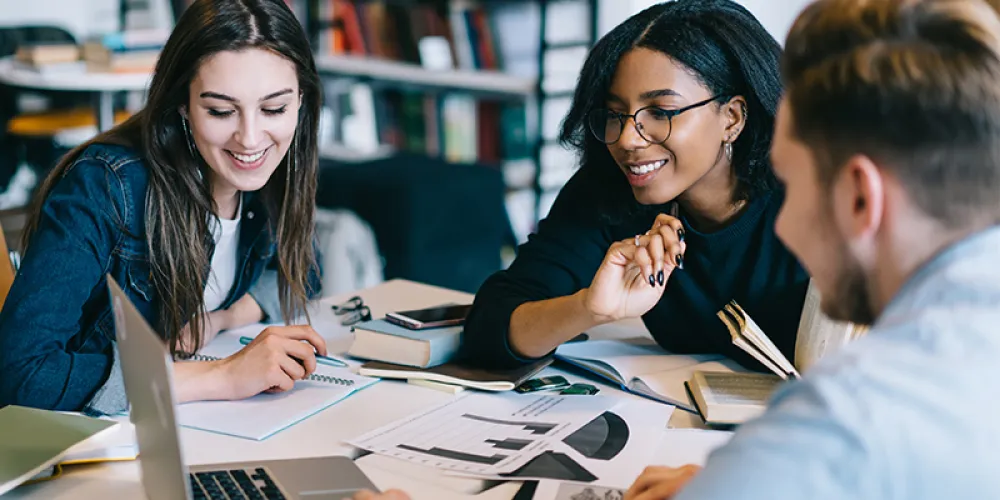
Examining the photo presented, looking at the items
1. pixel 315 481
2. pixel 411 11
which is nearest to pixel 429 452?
pixel 315 481

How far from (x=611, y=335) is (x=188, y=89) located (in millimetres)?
810

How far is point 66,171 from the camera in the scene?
1.52m

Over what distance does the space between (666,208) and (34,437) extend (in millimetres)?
1005

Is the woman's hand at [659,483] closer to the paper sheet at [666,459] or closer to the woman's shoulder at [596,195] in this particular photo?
the paper sheet at [666,459]

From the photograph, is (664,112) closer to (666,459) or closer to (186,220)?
(666,459)

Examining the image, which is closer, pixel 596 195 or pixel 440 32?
pixel 596 195

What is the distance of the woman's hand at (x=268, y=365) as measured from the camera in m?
1.41

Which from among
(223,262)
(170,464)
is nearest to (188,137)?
(223,262)

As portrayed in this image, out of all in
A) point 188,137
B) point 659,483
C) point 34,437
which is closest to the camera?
point 659,483

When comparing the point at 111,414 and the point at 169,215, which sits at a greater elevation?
the point at 169,215

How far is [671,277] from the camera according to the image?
1.70m

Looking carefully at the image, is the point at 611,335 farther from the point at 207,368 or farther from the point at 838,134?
the point at 838,134

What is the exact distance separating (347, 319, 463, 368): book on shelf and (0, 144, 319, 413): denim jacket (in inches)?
12.9

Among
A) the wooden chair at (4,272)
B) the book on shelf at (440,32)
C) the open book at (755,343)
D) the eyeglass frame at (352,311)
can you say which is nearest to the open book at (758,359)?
the open book at (755,343)
